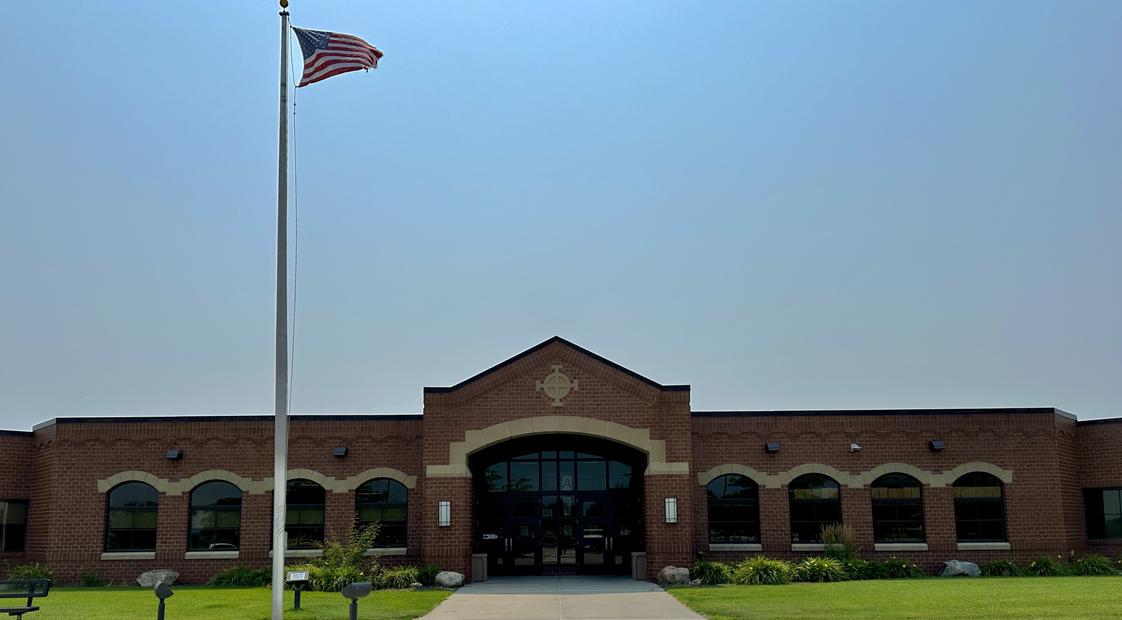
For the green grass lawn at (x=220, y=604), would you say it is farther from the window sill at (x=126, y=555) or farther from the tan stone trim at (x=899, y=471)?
the tan stone trim at (x=899, y=471)

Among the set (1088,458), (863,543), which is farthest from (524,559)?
(1088,458)

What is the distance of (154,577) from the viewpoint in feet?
96.6

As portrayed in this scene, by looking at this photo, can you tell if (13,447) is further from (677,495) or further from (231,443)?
(677,495)

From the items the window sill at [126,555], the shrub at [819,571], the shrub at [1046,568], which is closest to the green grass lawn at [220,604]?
the window sill at [126,555]

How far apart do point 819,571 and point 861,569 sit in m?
1.61

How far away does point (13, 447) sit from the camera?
104 ft

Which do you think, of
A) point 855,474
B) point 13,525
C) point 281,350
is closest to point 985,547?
point 855,474

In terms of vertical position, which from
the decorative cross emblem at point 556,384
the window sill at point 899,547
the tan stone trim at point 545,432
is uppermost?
the decorative cross emblem at point 556,384

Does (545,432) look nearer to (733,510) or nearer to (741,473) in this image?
(741,473)

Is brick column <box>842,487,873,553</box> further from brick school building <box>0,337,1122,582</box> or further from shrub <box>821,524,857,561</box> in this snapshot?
shrub <box>821,524,857,561</box>

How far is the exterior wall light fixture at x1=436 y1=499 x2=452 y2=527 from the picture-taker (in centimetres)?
2891

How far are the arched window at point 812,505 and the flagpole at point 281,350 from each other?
1735 cm

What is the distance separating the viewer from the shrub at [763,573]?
2755 cm

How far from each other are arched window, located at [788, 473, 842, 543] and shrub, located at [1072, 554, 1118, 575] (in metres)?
6.38
